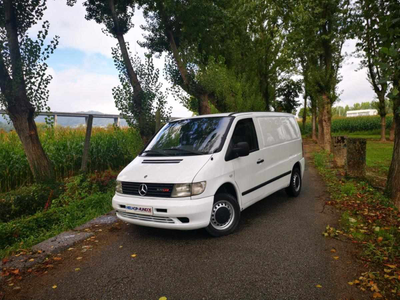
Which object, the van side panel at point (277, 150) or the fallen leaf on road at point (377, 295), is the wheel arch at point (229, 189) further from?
the fallen leaf on road at point (377, 295)

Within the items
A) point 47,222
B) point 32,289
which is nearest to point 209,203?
point 32,289

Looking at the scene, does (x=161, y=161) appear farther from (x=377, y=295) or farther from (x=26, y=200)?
(x=26, y=200)

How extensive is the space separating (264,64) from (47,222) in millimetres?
16400

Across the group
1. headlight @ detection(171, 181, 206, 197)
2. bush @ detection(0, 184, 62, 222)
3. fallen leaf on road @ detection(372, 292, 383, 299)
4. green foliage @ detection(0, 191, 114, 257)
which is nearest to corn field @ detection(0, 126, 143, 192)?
bush @ detection(0, 184, 62, 222)

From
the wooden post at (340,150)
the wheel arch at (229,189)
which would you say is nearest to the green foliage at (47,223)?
the wheel arch at (229,189)

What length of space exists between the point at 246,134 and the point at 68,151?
6223mm

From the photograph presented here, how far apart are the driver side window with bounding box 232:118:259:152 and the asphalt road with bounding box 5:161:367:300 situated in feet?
4.76

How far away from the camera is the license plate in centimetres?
436

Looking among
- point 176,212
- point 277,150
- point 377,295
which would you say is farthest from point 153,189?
point 277,150

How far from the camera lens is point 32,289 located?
340 cm

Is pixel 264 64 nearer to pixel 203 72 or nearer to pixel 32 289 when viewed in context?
pixel 203 72

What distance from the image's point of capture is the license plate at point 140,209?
436 cm

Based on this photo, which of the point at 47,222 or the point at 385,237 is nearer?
the point at 385,237

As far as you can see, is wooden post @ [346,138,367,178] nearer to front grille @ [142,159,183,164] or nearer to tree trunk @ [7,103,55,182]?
front grille @ [142,159,183,164]
